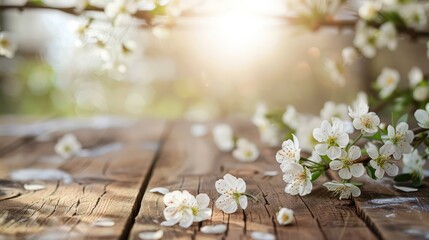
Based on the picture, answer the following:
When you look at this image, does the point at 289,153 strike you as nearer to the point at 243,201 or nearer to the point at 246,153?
the point at 243,201

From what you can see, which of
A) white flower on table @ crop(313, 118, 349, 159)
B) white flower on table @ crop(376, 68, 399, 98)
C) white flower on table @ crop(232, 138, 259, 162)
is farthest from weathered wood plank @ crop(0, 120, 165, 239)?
white flower on table @ crop(376, 68, 399, 98)

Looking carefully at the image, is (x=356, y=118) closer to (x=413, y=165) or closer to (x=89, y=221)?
(x=413, y=165)

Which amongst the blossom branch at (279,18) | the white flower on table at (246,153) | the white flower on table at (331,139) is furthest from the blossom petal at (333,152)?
the blossom branch at (279,18)

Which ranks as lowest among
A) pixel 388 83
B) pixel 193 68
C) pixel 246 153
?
pixel 246 153

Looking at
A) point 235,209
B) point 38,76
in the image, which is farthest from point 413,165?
point 38,76

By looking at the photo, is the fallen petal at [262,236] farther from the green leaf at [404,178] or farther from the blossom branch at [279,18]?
the blossom branch at [279,18]

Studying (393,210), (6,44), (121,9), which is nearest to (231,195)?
→ (393,210)
